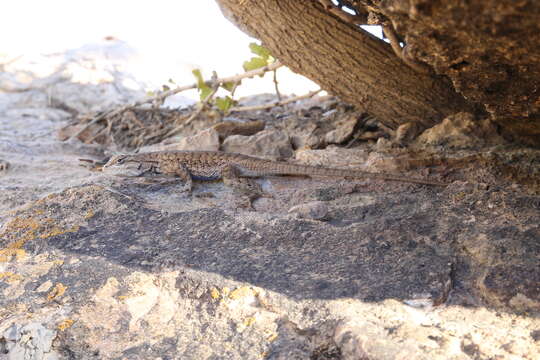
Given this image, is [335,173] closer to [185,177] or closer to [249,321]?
[185,177]

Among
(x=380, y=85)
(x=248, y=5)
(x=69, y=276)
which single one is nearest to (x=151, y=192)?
(x=69, y=276)

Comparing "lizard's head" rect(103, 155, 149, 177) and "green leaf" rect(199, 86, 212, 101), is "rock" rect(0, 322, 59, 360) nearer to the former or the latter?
"lizard's head" rect(103, 155, 149, 177)

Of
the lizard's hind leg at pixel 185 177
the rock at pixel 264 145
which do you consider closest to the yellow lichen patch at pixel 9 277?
the lizard's hind leg at pixel 185 177

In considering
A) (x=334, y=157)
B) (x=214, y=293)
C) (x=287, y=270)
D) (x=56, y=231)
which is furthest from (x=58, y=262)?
(x=334, y=157)

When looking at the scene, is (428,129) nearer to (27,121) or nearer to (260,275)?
(260,275)

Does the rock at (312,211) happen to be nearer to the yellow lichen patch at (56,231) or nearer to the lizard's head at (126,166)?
the yellow lichen patch at (56,231)

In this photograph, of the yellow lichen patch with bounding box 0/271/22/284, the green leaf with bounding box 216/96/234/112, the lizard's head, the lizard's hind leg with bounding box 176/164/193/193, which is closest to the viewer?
the yellow lichen patch with bounding box 0/271/22/284

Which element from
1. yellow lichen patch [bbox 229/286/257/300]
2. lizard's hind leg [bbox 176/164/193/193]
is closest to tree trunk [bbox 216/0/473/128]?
lizard's hind leg [bbox 176/164/193/193]
